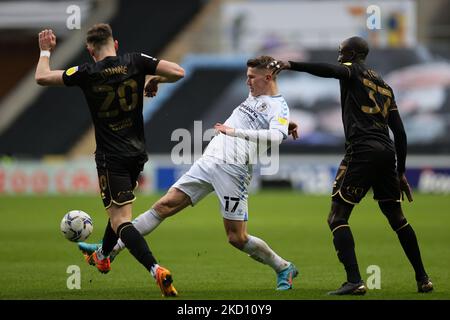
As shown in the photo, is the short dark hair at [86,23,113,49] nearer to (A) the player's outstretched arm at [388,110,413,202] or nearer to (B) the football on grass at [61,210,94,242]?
(B) the football on grass at [61,210,94,242]

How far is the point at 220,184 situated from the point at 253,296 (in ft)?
3.74

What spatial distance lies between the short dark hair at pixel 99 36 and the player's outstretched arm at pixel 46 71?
380 mm

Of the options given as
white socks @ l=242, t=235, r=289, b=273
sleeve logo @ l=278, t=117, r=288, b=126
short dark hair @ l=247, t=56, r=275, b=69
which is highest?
short dark hair @ l=247, t=56, r=275, b=69

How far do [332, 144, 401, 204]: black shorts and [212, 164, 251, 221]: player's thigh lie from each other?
90cm

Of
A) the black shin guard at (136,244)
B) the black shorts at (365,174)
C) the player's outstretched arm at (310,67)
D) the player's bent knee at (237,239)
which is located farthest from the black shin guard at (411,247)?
the black shin guard at (136,244)

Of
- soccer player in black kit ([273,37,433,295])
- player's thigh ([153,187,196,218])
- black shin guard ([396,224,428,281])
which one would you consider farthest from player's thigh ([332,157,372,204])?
player's thigh ([153,187,196,218])

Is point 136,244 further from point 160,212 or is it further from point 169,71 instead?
point 169,71

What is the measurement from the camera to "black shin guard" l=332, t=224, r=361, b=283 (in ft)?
27.8

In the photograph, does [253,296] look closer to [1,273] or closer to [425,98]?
[1,273]

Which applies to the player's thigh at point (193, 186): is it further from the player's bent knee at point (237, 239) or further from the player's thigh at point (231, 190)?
the player's bent knee at point (237, 239)

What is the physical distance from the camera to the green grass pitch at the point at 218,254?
8977mm

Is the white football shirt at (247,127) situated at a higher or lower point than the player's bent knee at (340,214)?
higher

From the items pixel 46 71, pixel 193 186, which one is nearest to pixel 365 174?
pixel 193 186

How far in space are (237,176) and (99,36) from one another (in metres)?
1.88
